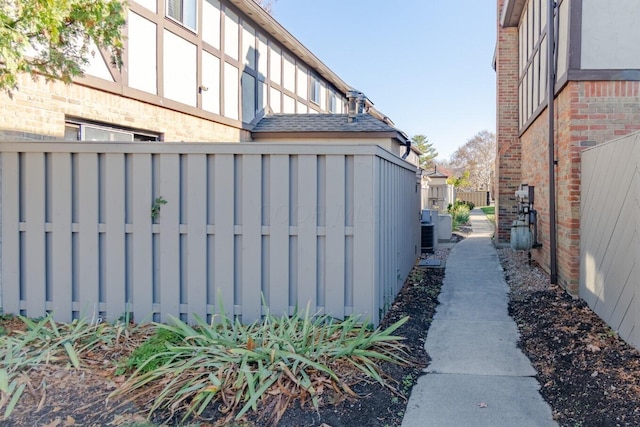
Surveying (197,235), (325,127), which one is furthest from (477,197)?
(197,235)

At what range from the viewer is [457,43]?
2053 cm

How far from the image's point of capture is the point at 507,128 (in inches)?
521

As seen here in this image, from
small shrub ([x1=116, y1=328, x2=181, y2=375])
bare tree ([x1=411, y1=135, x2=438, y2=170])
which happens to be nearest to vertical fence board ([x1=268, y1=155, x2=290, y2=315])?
small shrub ([x1=116, y1=328, x2=181, y2=375])

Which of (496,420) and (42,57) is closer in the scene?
(496,420)

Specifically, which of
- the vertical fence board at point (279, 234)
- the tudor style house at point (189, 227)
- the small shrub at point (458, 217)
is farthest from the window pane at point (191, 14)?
the small shrub at point (458, 217)

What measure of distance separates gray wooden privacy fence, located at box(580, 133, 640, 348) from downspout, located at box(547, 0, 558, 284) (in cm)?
98

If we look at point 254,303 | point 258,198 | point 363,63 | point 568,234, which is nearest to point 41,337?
point 254,303

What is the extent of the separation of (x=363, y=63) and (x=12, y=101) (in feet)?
69.0

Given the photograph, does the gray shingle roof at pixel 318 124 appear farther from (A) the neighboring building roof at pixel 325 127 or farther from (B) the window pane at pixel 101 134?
(B) the window pane at pixel 101 134

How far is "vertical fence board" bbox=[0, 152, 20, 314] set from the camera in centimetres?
538

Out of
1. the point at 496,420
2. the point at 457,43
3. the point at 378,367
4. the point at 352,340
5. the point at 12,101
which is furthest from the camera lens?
the point at 457,43

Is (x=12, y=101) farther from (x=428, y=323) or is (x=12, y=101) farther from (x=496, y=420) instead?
(x=496, y=420)

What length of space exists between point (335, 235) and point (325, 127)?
8177 mm

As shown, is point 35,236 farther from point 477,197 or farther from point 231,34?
point 477,197
